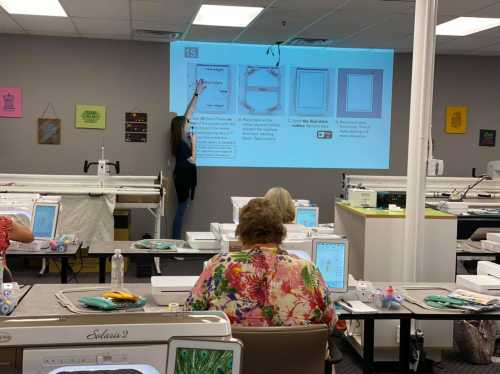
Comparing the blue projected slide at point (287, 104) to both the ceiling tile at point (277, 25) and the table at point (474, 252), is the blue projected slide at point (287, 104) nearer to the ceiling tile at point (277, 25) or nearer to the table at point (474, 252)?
the ceiling tile at point (277, 25)

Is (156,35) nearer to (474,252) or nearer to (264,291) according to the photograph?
(474,252)

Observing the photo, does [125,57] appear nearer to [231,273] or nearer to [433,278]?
[433,278]

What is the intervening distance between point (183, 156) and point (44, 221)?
351 centimetres

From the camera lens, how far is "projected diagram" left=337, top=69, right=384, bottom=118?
8.44 m

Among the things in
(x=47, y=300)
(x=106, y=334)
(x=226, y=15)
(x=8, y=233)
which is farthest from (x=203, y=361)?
(x=226, y=15)

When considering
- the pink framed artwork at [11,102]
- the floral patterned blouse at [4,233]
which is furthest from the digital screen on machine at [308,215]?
the pink framed artwork at [11,102]

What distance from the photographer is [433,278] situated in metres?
4.31

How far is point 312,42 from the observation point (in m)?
7.86

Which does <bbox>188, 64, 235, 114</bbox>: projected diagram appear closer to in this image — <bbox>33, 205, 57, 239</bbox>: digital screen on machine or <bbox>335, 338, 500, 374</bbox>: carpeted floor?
<bbox>33, 205, 57, 239</bbox>: digital screen on machine

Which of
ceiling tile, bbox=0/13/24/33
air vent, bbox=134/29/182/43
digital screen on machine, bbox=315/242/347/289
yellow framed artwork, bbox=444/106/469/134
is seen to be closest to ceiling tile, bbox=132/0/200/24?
air vent, bbox=134/29/182/43

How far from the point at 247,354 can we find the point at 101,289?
4.40 ft

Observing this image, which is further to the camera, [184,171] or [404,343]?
[184,171]

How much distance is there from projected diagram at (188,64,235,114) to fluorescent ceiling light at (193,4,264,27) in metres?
1.30

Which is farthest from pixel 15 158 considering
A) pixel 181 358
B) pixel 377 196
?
pixel 181 358
